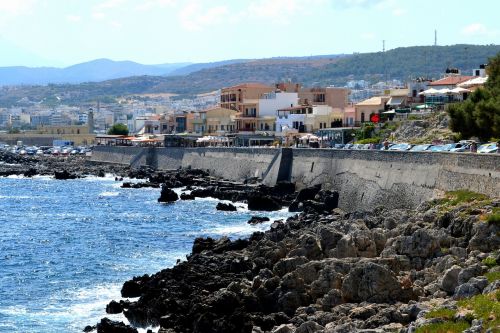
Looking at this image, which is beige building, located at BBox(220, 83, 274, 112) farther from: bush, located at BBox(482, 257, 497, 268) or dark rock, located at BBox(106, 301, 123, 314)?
bush, located at BBox(482, 257, 497, 268)

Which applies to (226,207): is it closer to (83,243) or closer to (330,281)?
(83,243)

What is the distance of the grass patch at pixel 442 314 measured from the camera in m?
22.4

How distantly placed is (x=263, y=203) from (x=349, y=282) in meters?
37.2

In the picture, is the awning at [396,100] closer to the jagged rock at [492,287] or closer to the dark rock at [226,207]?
the dark rock at [226,207]

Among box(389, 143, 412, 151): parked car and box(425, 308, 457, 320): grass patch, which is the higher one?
box(389, 143, 412, 151): parked car

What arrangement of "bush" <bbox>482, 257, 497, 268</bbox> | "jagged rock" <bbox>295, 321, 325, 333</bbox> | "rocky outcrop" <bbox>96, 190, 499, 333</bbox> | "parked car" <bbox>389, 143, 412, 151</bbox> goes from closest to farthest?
"jagged rock" <bbox>295, 321, 325, 333</bbox>, "rocky outcrop" <bbox>96, 190, 499, 333</bbox>, "bush" <bbox>482, 257, 497, 268</bbox>, "parked car" <bbox>389, 143, 412, 151</bbox>

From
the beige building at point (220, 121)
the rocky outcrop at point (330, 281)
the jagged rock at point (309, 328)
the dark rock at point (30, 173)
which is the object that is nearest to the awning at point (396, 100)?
the beige building at point (220, 121)

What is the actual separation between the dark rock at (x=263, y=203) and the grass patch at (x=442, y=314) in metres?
41.8

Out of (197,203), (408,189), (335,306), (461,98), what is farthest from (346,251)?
(461,98)

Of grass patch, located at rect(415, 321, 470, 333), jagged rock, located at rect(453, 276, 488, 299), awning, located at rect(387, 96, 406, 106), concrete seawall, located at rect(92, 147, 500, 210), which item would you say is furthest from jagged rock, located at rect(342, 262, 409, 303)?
awning, located at rect(387, 96, 406, 106)

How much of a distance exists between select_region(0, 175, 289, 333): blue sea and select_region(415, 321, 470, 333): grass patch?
14.2 m

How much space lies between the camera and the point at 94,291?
3875cm

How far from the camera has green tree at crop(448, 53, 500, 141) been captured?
58844 millimetres

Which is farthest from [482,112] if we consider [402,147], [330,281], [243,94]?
[243,94]
